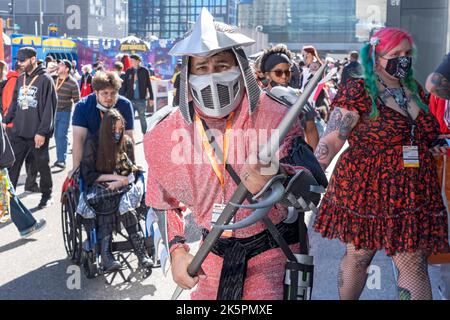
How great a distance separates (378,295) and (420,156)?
1.71 meters

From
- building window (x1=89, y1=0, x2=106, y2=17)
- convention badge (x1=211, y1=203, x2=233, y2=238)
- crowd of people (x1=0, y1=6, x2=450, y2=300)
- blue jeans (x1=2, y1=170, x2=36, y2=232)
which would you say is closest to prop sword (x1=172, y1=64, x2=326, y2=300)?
crowd of people (x1=0, y1=6, x2=450, y2=300)

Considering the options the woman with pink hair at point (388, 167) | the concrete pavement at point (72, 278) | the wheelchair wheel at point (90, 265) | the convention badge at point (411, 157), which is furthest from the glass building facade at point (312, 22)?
the convention badge at point (411, 157)

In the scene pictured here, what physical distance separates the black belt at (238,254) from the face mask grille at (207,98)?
52cm

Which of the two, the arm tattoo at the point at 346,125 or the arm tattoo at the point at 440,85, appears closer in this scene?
the arm tattoo at the point at 346,125

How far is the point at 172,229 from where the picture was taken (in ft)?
9.68

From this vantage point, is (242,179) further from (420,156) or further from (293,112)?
(420,156)

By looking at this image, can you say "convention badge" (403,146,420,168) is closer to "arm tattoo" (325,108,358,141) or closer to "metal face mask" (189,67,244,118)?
"arm tattoo" (325,108,358,141)

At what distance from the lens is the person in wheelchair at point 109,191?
5.81 m

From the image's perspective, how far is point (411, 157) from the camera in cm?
397

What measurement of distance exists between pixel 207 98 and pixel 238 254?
2.01ft

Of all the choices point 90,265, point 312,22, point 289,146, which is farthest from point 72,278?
point 312,22

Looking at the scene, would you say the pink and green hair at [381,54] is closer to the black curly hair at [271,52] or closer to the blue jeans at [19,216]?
the black curly hair at [271,52]

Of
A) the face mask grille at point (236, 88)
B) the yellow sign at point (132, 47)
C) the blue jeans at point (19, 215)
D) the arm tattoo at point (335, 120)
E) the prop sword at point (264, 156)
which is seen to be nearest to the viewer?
the prop sword at point (264, 156)

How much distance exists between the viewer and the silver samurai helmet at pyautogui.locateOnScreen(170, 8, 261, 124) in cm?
272
